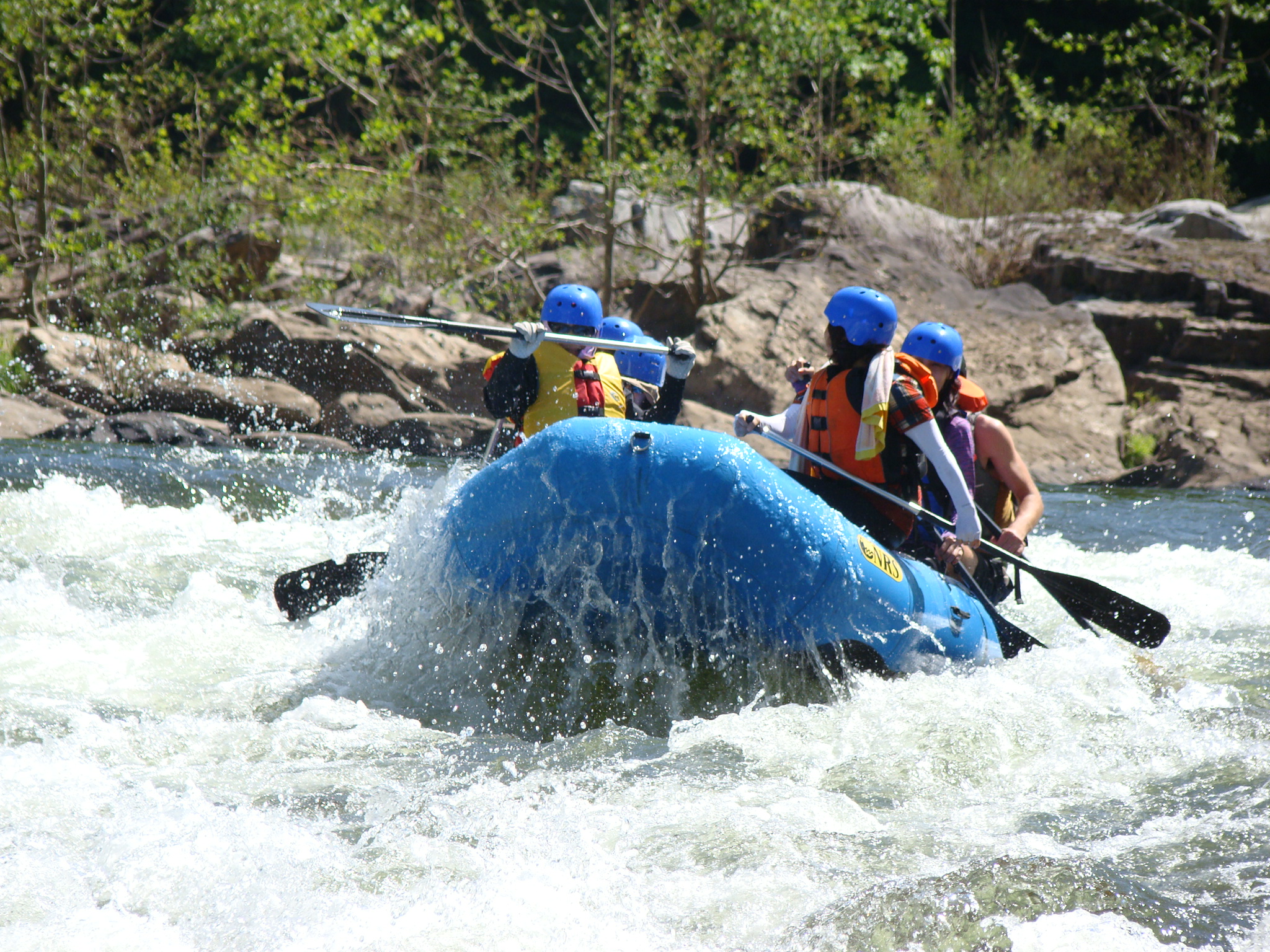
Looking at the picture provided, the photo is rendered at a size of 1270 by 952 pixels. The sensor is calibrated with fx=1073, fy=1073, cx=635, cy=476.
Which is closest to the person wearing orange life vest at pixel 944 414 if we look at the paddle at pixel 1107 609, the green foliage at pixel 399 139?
the paddle at pixel 1107 609

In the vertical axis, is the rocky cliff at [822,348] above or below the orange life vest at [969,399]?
below

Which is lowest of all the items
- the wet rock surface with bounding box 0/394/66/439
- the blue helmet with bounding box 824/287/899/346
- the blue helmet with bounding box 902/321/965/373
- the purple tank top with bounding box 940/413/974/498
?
the wet rock surface with bounding box 0/394/66/439

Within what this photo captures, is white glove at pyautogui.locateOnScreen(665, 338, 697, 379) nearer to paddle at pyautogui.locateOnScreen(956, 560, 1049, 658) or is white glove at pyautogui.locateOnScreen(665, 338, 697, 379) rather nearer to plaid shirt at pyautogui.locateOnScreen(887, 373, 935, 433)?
plaid shirt at pyautogui.locateOnScreen(887, 373, 935, 433)

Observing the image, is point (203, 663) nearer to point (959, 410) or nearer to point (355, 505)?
point (959, 410)

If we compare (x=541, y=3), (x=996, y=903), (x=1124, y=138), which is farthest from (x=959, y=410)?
(x=541, y=3)

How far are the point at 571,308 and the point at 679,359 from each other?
60cm

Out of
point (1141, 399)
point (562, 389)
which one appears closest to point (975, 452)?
point (562, 389)

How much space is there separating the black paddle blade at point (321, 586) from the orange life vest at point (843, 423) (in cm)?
174

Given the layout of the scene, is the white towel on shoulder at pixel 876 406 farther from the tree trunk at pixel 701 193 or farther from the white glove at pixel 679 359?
the tree trunk at pixel 701 193

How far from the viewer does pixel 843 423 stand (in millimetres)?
3684

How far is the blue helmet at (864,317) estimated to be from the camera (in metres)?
3.58

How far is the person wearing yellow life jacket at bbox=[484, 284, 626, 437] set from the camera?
418 cm

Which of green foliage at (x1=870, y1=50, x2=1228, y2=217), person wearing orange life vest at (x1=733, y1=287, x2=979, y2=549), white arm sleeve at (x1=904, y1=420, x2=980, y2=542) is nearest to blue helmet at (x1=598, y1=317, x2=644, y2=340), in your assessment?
person wearing orange life vest at (x1=733, y1=287, x2=979, y2=549)

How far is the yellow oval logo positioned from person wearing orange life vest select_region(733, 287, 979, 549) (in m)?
0.36
